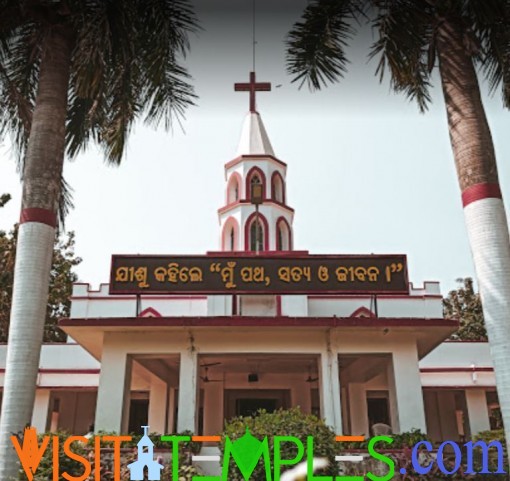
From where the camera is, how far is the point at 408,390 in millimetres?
14359

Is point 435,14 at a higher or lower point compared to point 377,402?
higher

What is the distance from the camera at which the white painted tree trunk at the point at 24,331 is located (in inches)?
359

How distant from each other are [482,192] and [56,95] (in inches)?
305

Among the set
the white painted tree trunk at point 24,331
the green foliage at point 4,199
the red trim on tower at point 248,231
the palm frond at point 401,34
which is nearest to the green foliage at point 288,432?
the white painted tree trunk at point 24,331

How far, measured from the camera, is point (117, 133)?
12.4 meters

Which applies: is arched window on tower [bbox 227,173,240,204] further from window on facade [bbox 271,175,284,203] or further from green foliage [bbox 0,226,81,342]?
green foliage [bbox 0,226,81,342]

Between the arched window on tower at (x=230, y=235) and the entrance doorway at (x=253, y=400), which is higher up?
the arched window on tower at (x=230, y=235)

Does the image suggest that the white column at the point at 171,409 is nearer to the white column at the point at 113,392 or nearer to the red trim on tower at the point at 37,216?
the white column at the point at 113,392

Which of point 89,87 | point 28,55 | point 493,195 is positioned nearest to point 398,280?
point 493,195

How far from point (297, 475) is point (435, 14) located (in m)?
10.1

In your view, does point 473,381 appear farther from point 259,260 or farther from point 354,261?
point 259,260

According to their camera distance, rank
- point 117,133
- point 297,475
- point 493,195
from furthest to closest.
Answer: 1. point 117,133
2. point 493,195
3. point 297,475

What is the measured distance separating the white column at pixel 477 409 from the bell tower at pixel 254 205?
8.87 m

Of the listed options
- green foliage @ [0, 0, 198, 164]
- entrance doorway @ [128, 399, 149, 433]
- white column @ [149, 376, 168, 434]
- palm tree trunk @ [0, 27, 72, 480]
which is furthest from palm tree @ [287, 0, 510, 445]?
entrance doorway @ [128, 399, 149, 433]
